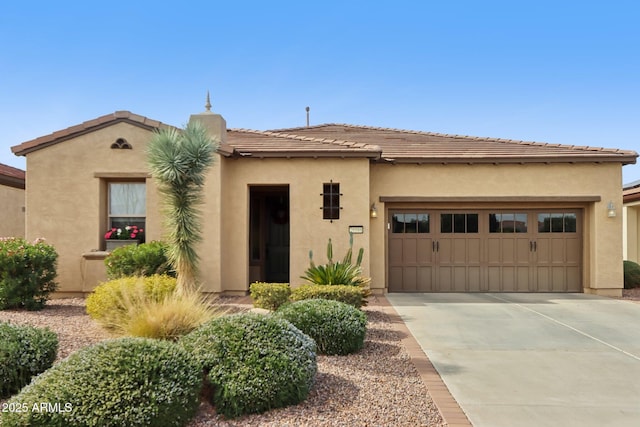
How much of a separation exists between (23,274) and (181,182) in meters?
3.73

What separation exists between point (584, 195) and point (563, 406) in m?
10.1

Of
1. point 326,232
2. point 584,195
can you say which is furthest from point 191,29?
point 584,195

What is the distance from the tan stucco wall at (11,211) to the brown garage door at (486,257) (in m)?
13.5

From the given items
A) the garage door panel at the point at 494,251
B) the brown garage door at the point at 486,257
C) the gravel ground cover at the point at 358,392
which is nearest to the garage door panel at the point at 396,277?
the brown garage door at the point at 486,257

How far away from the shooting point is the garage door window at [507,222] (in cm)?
1374

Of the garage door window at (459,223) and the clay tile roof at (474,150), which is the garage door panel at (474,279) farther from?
the clay tile roof at (474,150)

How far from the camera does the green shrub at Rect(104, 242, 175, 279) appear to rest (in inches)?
408

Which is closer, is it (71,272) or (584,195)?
(71,272)

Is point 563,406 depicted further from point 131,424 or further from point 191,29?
point 191,29

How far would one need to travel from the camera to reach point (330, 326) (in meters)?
6.39

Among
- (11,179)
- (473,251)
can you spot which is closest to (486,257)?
(473,251)

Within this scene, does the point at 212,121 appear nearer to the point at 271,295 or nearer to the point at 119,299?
the point at 271,295

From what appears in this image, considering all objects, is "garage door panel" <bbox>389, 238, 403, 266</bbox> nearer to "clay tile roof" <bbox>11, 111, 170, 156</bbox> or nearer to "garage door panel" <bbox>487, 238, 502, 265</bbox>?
"garage door panel" <bbox>487, 238, 502, 265</bbox>

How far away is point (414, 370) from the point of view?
233 inches
